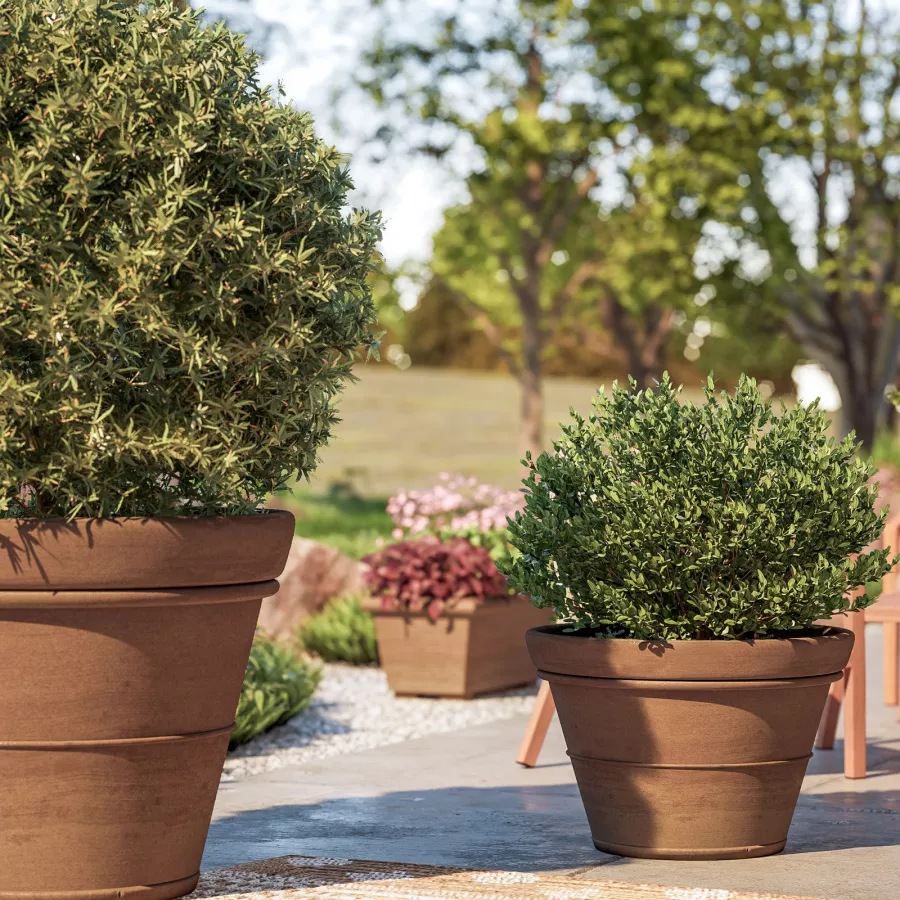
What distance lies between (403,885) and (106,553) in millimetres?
1320

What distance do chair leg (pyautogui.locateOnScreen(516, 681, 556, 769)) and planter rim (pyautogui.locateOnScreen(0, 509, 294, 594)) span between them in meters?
2.77

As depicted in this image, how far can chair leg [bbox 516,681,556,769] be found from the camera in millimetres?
6316

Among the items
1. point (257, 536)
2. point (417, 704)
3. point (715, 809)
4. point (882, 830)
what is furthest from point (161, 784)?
point (417, 704)

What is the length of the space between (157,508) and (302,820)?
1.76m

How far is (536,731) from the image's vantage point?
6.37 metres

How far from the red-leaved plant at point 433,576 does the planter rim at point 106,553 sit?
460 centimetres

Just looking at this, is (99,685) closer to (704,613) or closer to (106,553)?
(106,553)

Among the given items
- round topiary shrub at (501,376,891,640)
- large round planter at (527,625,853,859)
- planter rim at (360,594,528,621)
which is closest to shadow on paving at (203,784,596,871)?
large round planter at (527,625,853,859)

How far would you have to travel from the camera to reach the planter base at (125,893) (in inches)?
151

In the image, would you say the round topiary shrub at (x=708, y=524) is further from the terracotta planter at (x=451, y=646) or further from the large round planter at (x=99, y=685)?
the terracotta planter at (x=451, y=646)

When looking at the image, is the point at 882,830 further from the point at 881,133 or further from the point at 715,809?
the point at 881,133

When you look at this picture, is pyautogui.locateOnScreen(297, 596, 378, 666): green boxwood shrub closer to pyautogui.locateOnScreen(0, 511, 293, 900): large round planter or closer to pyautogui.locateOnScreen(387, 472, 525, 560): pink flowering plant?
pyautogui.locateOnScreen(387, 472, 525, 560): pink flowering plant

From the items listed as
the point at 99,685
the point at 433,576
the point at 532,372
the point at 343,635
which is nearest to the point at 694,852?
the point at 99,685

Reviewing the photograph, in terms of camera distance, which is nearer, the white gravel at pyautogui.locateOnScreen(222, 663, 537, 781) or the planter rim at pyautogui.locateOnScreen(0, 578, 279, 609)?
the planter rim at pyautogui.locateOnScreen(0, 578, 279, 609)
